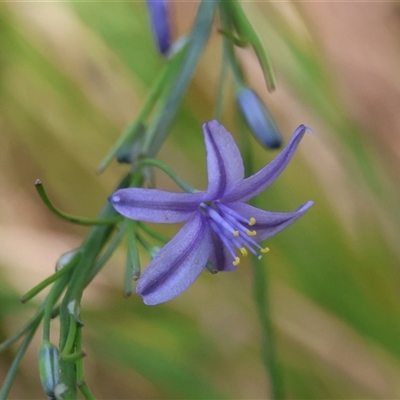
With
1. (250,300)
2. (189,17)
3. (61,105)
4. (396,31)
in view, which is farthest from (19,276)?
(396,31)

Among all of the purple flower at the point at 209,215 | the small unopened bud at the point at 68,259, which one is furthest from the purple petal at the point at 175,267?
the small unopened bud at the point at 68,259

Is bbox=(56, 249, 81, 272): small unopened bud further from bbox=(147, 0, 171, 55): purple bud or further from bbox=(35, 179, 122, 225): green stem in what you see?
bbox=(147, 0, 171, 55): purple bud

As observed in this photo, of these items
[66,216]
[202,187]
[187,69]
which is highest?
[187,69]

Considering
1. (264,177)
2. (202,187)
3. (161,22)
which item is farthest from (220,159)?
(202,187)

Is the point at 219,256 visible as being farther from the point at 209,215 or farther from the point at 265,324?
the point at 265,324

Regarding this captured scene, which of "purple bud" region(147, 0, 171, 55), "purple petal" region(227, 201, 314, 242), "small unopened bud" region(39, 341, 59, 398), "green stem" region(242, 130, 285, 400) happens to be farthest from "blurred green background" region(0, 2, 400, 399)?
"small unopened bud" region(39, 341, 59, 398)

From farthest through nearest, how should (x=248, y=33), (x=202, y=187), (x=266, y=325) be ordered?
(x=202, y=187)
(x=266, y=325)
(x=248, y=33)
